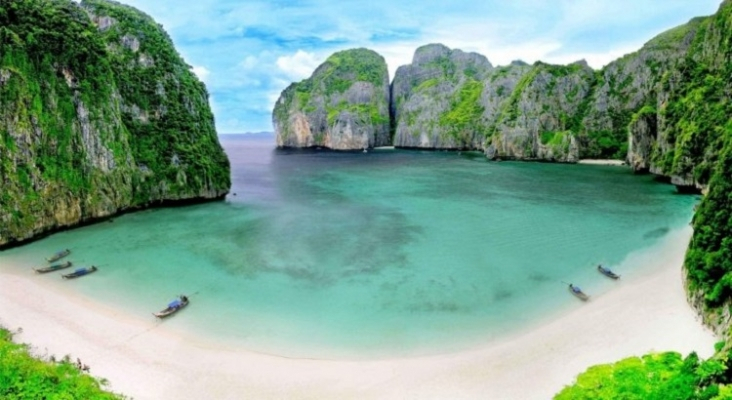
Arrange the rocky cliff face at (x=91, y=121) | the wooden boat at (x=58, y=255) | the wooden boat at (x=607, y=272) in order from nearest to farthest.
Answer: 1. the wooden boat at (x=607, y=272)
2. the wooden boat at (x=58, y=255)
3. the rocky cliff face at (x=91, y=121)

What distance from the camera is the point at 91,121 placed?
5281 cm

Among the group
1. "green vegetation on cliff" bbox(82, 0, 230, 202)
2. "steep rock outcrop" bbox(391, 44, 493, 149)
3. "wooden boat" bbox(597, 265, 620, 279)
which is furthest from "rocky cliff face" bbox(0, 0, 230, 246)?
"steep rock outcrop" bbox(391, 44, 493, 149)

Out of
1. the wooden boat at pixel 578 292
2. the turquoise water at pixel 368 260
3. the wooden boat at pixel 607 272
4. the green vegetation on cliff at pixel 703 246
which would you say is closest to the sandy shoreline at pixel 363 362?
the wooden boat at pixel 578 292

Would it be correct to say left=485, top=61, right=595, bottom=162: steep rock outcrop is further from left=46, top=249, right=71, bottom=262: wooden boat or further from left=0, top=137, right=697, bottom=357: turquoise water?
left=46, top=249, right=71, bottom=262: wooden boat

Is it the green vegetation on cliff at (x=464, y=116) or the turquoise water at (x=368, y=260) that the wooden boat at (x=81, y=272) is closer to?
the turquoise water at (x=368, y=260)

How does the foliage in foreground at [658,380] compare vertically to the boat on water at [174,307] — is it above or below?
above

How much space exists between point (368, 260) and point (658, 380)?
27.1 meters

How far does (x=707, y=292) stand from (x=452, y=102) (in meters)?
166

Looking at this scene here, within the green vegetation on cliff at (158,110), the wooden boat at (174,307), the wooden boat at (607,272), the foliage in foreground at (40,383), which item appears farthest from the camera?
the green vegetation on cliff at (158,110)

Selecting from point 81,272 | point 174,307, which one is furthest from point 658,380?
point 81,272

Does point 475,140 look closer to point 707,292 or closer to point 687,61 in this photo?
point 687,61

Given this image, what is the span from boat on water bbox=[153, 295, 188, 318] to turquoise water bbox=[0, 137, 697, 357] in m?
0.69

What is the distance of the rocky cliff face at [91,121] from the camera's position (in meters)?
44.0

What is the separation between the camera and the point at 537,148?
124m
